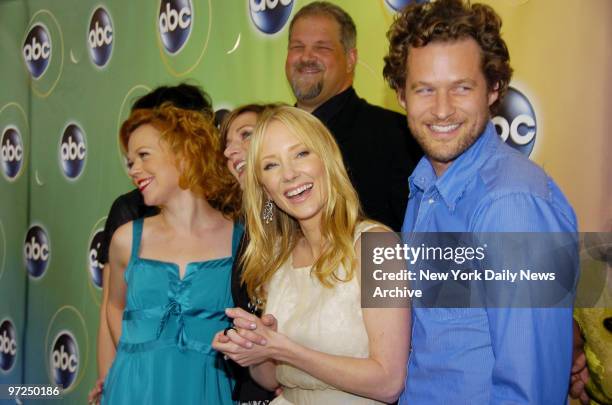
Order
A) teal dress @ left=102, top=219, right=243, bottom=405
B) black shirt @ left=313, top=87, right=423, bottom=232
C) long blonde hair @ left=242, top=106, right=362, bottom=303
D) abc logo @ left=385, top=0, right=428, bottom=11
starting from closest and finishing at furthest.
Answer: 1. long blonde hair @ left=242, top=106, right=362, bottom=303
2. teal dress @ left=102, top=219, right=243, bottom=405
3. black shirt @ left=313, top=87, right=423, bottom=232
4. abc logo @ left=385, top=0, right=428, bottom=11

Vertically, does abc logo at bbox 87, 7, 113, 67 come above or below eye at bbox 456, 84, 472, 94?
above

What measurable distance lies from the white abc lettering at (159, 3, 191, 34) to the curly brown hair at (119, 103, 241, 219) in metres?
1.15

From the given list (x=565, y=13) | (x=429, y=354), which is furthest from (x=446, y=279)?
(x=565, y=13)

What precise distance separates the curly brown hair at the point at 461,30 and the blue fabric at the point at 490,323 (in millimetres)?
163

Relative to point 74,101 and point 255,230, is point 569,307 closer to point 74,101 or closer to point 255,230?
point 255,230

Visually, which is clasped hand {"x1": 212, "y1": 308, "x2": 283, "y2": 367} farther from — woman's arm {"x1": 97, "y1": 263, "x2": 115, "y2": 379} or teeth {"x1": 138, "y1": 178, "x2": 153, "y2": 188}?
woman's arm {"x1": 97, "y1": 263, "x2": 115, "y2": 379}

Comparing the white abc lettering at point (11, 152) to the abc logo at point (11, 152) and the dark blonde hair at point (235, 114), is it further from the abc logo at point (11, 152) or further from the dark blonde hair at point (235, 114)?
the dark blonde hair at point (235, 114)

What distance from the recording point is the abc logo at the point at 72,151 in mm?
4375

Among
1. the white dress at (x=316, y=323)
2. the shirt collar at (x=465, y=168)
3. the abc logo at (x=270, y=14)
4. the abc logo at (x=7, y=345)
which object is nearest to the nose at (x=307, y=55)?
the abc logo at (x=270, y=14)

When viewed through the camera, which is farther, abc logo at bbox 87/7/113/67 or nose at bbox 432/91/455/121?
abc logo at bbox 87/7/113/67

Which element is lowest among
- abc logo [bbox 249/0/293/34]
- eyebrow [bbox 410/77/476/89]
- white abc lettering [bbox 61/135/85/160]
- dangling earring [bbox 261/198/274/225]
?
dangling earring [bbox 261/198/274/225]

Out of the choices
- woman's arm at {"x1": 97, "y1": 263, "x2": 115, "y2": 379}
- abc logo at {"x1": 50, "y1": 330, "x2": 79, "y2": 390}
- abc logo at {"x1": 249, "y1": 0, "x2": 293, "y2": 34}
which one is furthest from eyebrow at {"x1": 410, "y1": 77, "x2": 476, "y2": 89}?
abc logo at {"x1": 50, "y1": 330, "x2": 79, "y2": 390}

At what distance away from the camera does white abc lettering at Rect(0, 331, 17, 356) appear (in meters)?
4.85

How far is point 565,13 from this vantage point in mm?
2514
